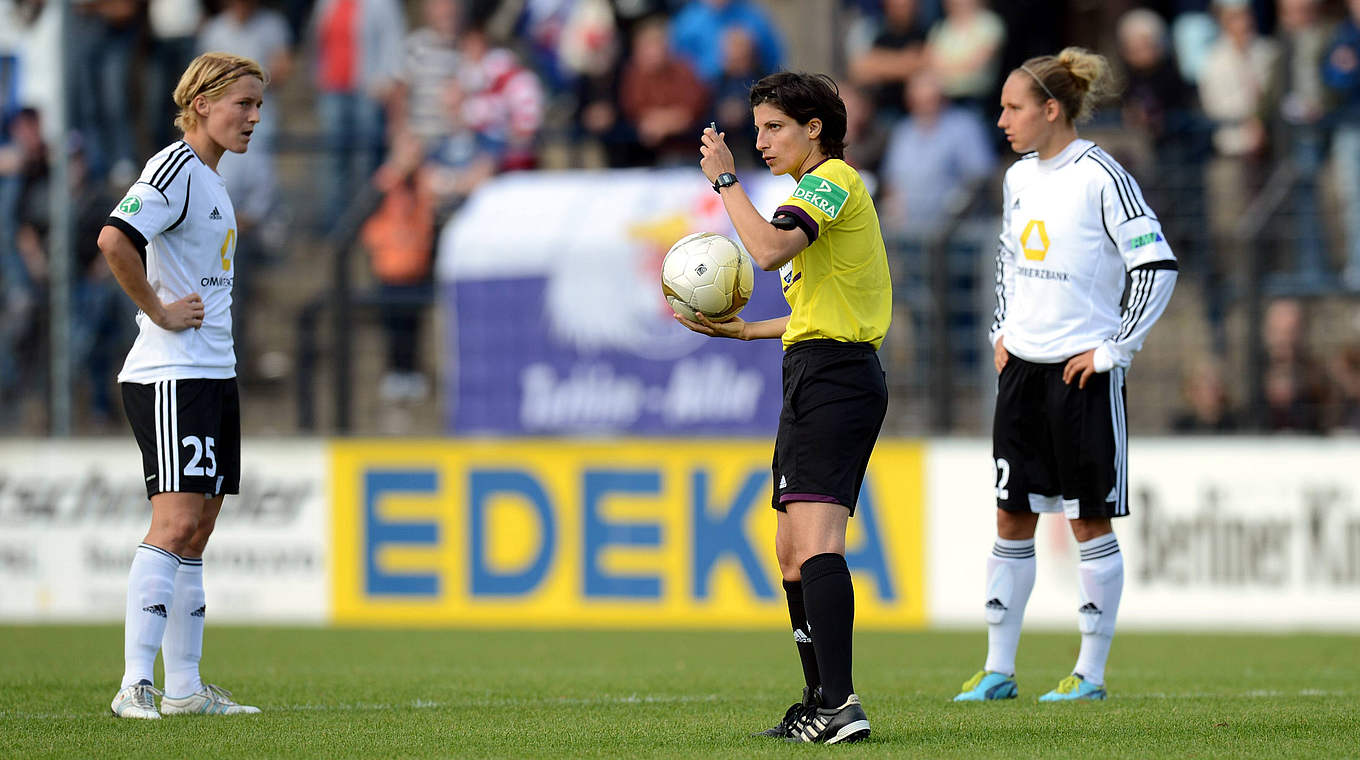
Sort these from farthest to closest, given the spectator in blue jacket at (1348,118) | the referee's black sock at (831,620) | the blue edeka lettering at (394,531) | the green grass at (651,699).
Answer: the blue edeka lettering at (394,531), the spectator in blue jacket at (1348,118), the green grass at (651,699), the referee's black sock at (831,620)

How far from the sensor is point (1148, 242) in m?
6.87

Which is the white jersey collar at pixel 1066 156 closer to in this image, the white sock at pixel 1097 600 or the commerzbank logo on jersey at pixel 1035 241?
the commerzbank logo on jersey at pixel 1035 241

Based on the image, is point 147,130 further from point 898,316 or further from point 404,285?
point 898,316

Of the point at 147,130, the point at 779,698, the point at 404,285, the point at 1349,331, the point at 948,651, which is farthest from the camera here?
the point at 147,130

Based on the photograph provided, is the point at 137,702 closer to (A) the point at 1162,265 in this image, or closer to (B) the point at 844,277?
(B) the point at 844,277

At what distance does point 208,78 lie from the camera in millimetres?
6469

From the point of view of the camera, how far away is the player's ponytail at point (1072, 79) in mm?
6984

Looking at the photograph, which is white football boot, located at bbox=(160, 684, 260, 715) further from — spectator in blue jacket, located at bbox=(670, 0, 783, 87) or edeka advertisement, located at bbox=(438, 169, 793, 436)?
spectator in blue jacket, located at bbox=(670, 0, 783, 87)

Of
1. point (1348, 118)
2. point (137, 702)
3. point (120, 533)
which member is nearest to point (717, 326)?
point (137, 702)

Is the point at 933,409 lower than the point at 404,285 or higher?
lower

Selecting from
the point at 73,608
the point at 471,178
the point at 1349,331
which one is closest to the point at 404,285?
the point at 471,178

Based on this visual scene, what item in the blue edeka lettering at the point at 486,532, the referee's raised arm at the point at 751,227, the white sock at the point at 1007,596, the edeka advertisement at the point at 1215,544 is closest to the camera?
the referee's raised arm at the point at 751,227

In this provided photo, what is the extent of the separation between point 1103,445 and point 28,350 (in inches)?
355

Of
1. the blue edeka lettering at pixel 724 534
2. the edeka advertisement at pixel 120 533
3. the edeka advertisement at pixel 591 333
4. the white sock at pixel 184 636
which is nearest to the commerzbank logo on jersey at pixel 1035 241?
the white sock at pixel 184 636
